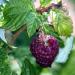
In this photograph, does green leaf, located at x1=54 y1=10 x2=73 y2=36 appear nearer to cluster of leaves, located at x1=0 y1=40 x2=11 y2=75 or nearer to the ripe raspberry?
the ripe raspberry

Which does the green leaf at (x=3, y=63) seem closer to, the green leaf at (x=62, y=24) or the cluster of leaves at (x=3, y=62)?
the cluster of leaves at (x=3, y=62)

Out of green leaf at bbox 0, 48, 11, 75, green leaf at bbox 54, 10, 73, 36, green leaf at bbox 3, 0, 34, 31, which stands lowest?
green leaf at bbox 0, 48, 11, 75

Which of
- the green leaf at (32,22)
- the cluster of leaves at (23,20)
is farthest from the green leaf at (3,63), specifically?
the green leaf at (32,22)

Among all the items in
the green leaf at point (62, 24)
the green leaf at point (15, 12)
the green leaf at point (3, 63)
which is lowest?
the green leaf at point (3, 63)

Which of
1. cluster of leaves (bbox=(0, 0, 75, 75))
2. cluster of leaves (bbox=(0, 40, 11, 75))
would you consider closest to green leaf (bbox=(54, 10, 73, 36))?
cluster of leaves (bbox=(0, 0, 75, 75))

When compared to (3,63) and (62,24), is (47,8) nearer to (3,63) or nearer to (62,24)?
(62,24)

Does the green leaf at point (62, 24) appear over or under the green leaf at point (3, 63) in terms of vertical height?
over

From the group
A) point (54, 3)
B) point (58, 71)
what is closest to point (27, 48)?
point (54, 3)
